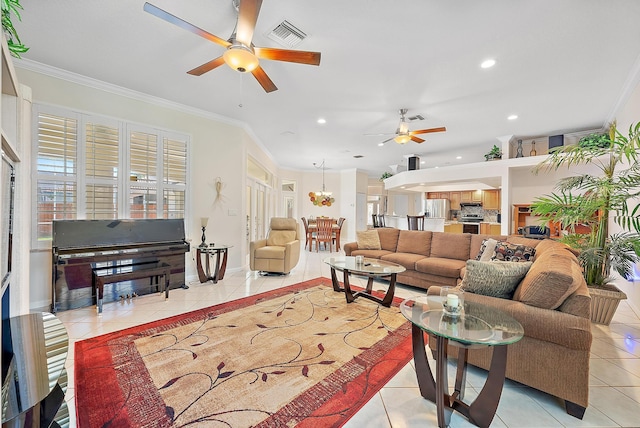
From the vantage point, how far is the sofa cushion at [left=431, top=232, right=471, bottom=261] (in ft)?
13.6

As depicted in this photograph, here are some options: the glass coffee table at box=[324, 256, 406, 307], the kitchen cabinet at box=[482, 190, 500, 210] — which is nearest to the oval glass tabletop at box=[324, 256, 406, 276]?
the glass coffee table at box=[324, 256, 406, 307]

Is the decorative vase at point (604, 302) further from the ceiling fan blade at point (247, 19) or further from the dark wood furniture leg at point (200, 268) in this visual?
the dark wood furniture leg at point (200, 268)

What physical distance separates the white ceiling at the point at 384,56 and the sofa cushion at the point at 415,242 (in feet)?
6.66

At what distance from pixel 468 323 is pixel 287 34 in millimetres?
2744

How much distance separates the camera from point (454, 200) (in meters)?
9.98

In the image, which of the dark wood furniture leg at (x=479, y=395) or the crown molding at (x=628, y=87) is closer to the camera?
the dark wood furniture leg at (x=479, y=395)

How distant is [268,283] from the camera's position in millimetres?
4305

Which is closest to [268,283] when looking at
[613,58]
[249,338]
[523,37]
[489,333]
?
[249,338]

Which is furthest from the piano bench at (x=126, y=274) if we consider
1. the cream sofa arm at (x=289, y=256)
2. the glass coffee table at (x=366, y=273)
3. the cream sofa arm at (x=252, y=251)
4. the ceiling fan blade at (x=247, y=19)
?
the ceiling fan blade at (x=247, y=19)

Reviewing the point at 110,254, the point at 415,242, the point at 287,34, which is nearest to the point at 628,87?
the point at 415,242

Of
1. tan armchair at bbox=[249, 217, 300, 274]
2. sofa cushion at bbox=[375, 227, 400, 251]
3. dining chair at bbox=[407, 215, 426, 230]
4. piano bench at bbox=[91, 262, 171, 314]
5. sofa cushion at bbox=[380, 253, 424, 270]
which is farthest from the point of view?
dining chair at bbox=[407, 215, 426, 230]

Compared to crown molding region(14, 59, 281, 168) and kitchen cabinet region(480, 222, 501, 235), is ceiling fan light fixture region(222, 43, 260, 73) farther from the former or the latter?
kitchen cabinet region(480, 222, 501, 235)

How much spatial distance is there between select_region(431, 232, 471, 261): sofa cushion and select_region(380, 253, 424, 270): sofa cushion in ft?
0.93

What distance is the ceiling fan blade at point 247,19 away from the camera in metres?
1.82
